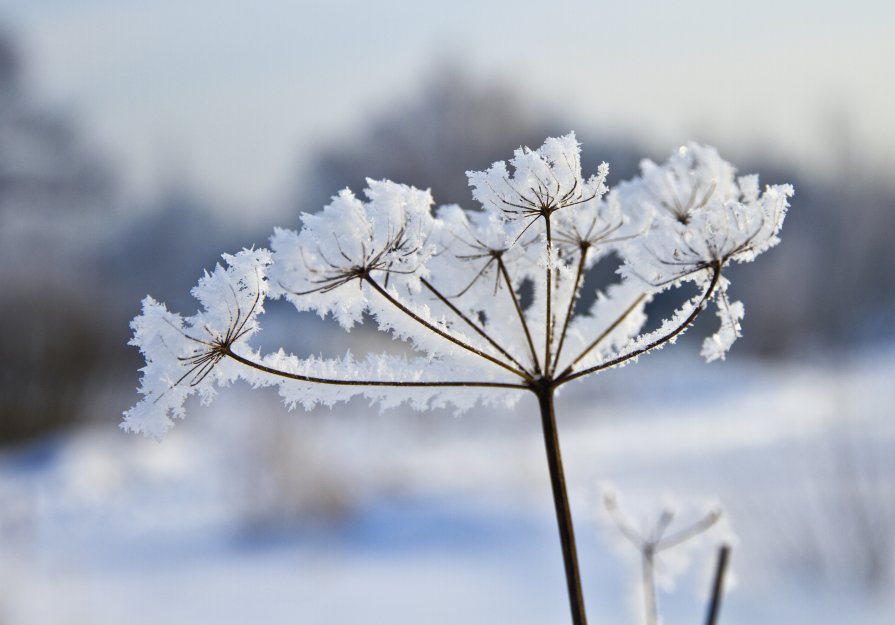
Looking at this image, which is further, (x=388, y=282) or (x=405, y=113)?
(x=405, y=113)

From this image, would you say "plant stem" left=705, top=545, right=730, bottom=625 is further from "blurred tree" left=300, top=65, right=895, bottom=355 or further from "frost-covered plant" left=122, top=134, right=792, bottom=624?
"blurred tree" left=300, top=65, right=895, bottom=355

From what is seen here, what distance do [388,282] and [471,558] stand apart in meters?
5.80

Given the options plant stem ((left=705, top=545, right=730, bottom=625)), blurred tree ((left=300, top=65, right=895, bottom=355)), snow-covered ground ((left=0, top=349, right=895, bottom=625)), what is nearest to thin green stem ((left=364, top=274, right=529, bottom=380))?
plant stem ((left=705, top=545, right=730, bottom=625))

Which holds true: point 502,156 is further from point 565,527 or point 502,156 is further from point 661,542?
point 565,527

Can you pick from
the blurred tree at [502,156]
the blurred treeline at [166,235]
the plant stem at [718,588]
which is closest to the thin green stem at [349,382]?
the plant stem at [718,588]

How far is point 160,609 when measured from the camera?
5.23m

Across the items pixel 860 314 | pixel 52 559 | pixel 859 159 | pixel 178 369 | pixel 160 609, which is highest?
pixel 859 159

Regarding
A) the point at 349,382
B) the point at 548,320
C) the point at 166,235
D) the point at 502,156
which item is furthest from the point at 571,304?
the point at 166,235

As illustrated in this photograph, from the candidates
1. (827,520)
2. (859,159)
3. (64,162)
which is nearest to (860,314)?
(827,520)

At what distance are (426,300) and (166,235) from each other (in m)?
26.4

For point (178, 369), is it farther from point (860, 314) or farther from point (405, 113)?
point (405, 113)

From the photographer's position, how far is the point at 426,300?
633mm

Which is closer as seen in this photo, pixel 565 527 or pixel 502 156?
pixel 565 527

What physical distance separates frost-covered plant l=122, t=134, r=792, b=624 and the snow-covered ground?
3.95m
